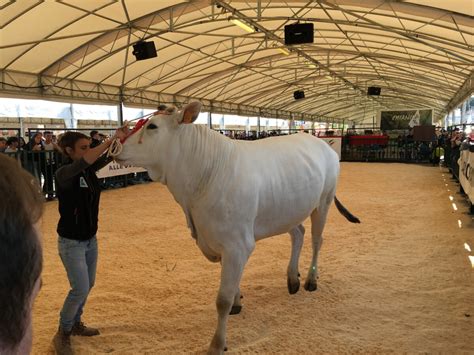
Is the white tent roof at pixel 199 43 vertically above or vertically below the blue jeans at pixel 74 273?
above

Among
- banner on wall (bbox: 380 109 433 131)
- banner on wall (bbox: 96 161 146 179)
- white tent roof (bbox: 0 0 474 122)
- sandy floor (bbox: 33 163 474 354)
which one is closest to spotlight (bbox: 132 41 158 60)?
white tent roof (bbox: 0 0 474 122)

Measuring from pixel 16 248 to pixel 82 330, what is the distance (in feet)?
9.71

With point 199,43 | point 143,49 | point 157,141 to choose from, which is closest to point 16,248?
point 157,141

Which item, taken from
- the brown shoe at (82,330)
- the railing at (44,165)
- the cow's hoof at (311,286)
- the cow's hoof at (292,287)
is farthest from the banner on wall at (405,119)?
the brown shoe at (82,330)

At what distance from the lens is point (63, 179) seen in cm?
277

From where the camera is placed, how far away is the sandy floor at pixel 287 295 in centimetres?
313

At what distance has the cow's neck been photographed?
2.93 metres

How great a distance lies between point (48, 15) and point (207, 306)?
42.4 feet

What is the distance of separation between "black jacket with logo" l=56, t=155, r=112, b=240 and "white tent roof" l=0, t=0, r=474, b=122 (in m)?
10.9

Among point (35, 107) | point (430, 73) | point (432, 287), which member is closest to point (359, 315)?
point (432, 287)

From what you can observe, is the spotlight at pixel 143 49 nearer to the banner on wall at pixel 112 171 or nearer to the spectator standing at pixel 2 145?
the banner on wall at pixel 112 171

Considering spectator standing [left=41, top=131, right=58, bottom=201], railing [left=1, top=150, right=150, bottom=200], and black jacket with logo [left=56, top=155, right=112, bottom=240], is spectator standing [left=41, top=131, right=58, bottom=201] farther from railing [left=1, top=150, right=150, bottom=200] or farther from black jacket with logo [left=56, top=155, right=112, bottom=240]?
black jacket with logo [left=56, top=155, right=112, bottom=240]

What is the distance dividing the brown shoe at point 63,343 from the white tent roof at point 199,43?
11.4 m

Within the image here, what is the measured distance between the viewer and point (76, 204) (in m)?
2.90
